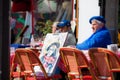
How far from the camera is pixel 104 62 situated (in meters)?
4.43

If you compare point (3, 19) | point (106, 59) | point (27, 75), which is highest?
point (3, 19)

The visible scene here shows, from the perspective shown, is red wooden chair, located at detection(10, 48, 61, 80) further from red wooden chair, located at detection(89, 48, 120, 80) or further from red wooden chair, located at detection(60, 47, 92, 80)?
red wooden chair, located at detection(89, 48, 120, 80)

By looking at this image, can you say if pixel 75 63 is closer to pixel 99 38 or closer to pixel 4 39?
pixel 99 38

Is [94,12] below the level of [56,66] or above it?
above

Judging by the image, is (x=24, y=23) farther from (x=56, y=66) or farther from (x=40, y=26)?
(x=56, y=66)

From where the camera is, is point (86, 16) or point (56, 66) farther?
point (86, 16)

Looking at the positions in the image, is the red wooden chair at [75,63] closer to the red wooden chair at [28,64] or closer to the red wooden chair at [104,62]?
the red wooden chair at [104,62]

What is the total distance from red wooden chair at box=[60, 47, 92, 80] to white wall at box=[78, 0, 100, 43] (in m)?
4.65

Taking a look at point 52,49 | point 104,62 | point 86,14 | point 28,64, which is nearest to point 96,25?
point 52,49

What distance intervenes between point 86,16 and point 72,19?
1.36 metres

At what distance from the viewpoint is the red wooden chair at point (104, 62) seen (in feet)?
14.0

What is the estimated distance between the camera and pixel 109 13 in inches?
366

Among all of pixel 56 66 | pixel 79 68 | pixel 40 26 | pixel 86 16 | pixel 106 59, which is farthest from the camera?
pixel 40 26

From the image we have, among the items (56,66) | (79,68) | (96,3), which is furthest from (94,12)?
(79,68)
